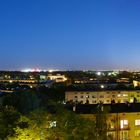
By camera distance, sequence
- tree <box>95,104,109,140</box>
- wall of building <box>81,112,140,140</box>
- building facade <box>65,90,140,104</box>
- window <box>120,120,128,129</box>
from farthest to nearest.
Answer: building facade <box>65,90,140,104</box> < window <box>120,120,128,129</box> < wall of building <box>81,112,140,140</box> < tree <box>95,104,109,140</box>

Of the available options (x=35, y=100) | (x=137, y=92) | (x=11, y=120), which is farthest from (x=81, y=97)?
(x=11, y=120)

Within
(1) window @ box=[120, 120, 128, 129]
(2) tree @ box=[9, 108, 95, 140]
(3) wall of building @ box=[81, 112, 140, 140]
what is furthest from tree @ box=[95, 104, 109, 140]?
(1) window @ box=[120, 120, 128, 129]

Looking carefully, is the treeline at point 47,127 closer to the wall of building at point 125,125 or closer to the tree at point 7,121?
the tree at point 7,121

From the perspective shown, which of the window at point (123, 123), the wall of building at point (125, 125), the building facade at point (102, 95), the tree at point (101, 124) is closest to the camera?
the tree at point (101, 124)

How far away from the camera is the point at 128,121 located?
46812 millimetres

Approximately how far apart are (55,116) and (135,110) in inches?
811

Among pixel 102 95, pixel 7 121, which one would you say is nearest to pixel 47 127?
pixel 7 121

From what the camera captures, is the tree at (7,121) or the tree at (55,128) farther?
the tree at (7,121)

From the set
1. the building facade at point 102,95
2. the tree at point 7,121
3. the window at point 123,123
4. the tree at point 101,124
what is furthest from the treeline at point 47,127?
the building facade at point 102,95

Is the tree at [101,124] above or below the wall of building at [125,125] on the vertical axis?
above

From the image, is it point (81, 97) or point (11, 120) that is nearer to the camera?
point (11, 120)

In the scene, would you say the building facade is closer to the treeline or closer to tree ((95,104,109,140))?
tree ((95,104,109,140))

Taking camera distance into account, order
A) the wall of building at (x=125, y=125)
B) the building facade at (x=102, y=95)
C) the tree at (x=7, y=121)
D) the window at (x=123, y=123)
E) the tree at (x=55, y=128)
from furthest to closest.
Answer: the building facade at (x=102, y=95)
the window at (x=123, y=123)
the wall of building at (x=125, y=125)
the tree at (x=7, y=121)
the tree at (x=55, y=128)

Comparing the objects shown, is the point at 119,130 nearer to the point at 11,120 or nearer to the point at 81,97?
the point at 11,120
